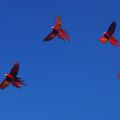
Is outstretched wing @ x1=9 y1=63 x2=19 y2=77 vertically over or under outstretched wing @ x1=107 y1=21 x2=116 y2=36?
under

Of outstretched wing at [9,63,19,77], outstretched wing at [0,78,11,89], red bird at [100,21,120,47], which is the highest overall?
red bird at [100,21,120,47]

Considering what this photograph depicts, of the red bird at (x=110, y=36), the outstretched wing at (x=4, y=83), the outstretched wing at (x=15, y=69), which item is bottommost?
the outstretched wing at (x=4, y=83)

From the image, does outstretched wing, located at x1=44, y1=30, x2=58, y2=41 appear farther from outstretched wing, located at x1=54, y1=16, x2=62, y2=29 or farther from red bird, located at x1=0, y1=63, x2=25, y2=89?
red bird, located at x1=0, y1=63, x2=25, y2=89

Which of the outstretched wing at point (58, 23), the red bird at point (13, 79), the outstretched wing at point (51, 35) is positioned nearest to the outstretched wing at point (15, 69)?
the red bird at point (13, 79)

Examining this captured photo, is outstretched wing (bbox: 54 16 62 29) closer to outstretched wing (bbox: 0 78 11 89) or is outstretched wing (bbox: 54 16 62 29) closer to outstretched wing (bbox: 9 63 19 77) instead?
outstretched wing (bbox: 9 63 19 77)

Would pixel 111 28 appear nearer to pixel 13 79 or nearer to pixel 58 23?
pixel 58 23

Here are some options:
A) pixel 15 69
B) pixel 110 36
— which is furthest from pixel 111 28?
pixel 15 69

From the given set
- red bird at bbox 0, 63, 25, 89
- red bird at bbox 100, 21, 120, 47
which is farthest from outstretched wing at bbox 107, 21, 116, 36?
red bird at bbox 0, 63, 25, 89

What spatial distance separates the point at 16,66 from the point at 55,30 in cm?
472

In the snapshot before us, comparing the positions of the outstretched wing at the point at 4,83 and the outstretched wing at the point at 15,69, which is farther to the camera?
the outstretched wing at the point at 4,83

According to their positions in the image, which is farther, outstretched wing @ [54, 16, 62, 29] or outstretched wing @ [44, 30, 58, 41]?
outstretched wing @ [54, 16, 62, 29]

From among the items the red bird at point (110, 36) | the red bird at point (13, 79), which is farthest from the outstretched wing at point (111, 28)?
the red bird at point (13, 79)

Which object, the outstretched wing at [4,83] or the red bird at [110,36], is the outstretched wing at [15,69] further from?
the red bird at [110,36]

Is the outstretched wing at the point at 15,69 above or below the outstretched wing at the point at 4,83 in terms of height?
above
